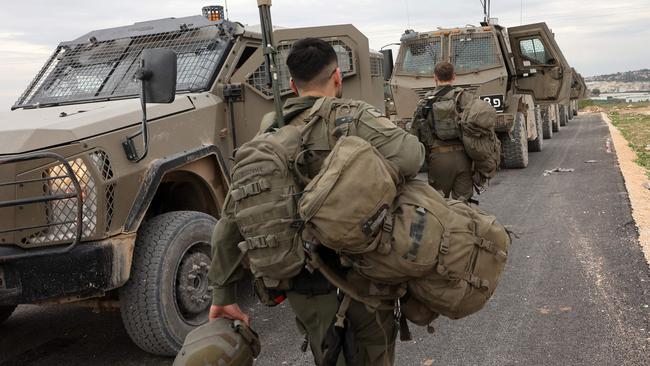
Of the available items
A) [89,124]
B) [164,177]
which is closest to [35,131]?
[89,124]

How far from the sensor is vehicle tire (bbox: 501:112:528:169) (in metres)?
10.9

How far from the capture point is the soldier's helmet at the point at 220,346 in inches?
86.1

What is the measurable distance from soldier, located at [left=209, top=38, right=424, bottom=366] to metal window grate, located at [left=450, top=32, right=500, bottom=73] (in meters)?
8.89

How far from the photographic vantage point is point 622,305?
416cm

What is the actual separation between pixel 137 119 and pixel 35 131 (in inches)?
23.5

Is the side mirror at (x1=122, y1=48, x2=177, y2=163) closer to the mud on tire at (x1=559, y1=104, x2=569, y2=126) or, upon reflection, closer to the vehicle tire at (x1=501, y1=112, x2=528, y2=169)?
the vehicle tire at (x1=501, y1=112, x2=528, y2=169)

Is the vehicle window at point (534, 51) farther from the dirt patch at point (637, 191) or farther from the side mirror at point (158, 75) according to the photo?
the side mirror at point (158, 75)

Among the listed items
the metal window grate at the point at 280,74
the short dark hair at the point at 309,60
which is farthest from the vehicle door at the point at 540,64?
the short dark hair at the point at 309,60

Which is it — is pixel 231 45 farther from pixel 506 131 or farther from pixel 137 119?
pixel 506 131

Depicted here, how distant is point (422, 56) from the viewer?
1102 cm

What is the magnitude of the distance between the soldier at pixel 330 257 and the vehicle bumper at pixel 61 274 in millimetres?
1151

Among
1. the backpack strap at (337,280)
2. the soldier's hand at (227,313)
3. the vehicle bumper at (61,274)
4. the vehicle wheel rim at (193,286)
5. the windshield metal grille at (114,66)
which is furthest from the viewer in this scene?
the windshield metal grille at (114,66)

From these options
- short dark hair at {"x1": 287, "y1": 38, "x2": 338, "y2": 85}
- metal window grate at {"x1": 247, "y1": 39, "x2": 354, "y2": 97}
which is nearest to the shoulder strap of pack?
short dark hair at {"x1": 287, "y1": 38, "x2": 338, "y2": 85}

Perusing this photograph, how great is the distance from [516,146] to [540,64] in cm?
184
